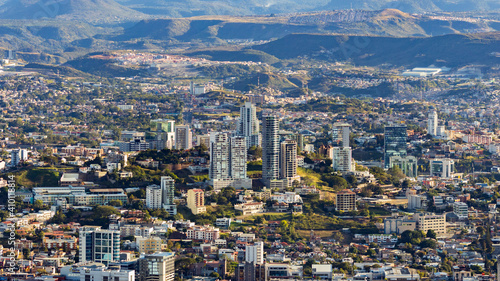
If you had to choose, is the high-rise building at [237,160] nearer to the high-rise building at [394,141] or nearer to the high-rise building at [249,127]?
the high-rise building at [249,127]

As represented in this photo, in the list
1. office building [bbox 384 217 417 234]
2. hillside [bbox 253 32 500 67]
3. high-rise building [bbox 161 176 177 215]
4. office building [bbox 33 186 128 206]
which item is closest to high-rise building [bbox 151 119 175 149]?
office building [bbox 33 186 128 206]

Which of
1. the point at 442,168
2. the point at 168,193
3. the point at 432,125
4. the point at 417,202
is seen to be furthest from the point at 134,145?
the point at 432,125

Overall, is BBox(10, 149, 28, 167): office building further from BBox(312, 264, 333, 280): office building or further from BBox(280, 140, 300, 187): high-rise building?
BBox(312, 264, 333, 280): office building

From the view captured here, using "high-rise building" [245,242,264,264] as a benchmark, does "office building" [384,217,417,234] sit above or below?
above

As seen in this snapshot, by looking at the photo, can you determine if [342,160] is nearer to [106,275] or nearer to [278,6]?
[106,275]

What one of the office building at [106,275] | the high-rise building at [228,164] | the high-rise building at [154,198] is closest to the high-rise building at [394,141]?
the high-rise building at [228,164]

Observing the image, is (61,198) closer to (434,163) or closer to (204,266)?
(204,266)

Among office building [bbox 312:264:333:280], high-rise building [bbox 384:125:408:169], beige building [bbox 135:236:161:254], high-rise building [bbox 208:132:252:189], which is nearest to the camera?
office building [bbox 312:264:333:280]
